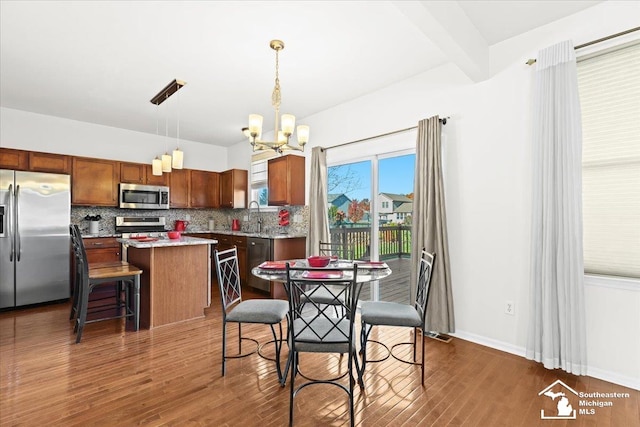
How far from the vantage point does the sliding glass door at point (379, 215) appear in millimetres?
3773

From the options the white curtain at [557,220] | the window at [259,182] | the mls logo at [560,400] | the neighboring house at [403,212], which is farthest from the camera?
the window at [259,182]

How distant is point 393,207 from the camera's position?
3.88 metres

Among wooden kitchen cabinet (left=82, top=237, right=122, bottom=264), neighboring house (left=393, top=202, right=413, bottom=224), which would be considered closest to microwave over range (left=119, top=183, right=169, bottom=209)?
wooden kitchen cabinet (left=82, top=237, right=122, bottom=264)

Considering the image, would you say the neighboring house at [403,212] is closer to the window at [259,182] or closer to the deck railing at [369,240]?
the deck railing at [369,240]

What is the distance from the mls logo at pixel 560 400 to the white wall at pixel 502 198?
1.22 ft

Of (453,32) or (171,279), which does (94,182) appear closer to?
(171,279)

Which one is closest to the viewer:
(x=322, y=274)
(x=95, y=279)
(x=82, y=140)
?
(x=322, y=274)

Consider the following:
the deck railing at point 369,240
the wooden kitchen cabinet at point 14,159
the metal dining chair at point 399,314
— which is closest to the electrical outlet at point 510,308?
the metal dining chair at point 399,314

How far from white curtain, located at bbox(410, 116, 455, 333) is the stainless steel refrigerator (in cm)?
485

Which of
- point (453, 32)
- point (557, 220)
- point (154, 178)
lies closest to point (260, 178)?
point (154, 178)

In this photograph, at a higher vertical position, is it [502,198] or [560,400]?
[502,198]

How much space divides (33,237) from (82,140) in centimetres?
189

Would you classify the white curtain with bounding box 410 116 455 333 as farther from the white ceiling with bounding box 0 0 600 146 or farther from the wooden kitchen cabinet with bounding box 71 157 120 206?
the wooden kitchen cabinet with bounding box 71 157 120 206


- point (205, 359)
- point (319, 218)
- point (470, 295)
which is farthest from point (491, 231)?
point (205, 359)
